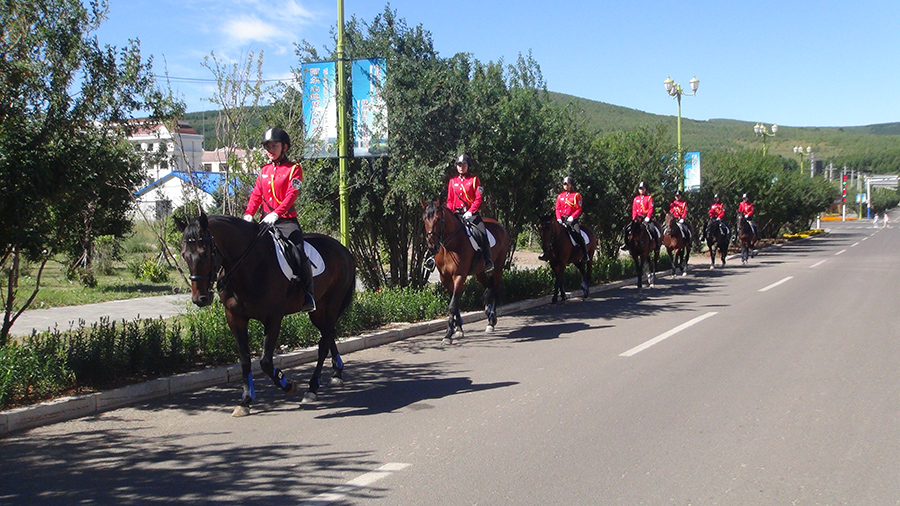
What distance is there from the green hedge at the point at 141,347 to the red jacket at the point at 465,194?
1.93m

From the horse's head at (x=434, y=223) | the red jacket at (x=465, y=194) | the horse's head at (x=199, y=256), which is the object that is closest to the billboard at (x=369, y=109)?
the red jacket at (x=465, y=194)

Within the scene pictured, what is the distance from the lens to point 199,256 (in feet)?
22.8

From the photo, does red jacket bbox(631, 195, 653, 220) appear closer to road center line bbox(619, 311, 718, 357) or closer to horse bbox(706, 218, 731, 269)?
road center line bbox(619, 311, 718, 357)

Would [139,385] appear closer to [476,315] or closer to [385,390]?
[385,390]

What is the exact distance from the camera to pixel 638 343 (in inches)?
448

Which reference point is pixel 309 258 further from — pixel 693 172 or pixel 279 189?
pixel 693 172

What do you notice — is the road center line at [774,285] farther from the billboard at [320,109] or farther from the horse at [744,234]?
the billboard at [320,109]

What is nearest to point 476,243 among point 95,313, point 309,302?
point 309,302

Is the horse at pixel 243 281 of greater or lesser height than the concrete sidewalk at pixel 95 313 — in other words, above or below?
above

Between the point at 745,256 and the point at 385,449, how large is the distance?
27.5m

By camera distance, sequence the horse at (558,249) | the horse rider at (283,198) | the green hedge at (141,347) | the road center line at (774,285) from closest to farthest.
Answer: the green hedge at (141,347)
the horse rider at (283,198)
the horse at (558,249)
the road center line at (774,285)

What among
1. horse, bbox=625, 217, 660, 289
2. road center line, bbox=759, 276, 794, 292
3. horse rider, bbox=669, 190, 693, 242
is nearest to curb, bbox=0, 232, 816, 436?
horse, bbox=625, 217, 660, 289

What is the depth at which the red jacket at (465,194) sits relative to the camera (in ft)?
42.2

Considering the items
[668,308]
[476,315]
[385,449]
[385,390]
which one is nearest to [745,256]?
[668,308]
